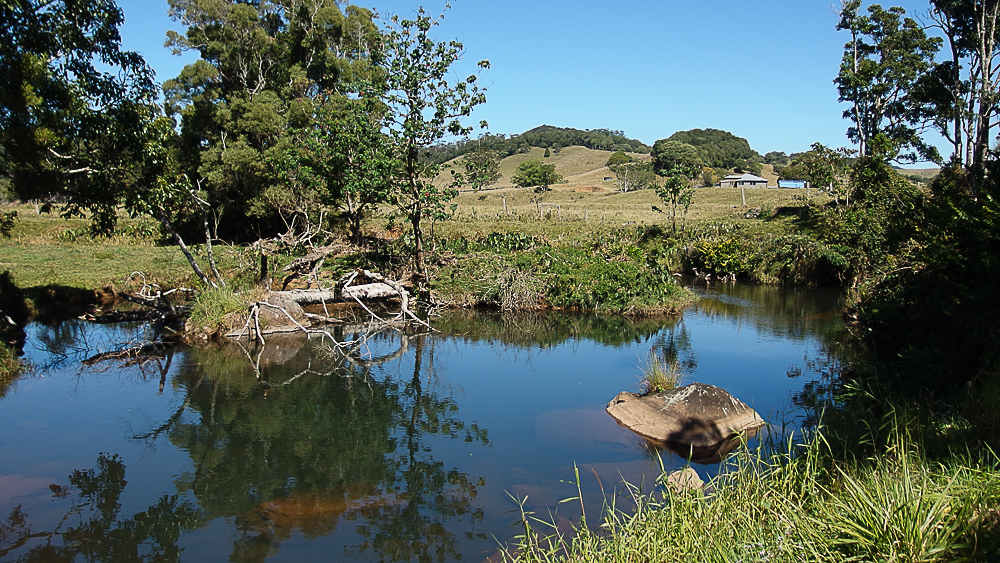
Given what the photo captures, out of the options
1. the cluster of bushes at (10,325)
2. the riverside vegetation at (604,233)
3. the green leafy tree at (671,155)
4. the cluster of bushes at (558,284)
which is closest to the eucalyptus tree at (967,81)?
the riverside vegetation at (604,233)

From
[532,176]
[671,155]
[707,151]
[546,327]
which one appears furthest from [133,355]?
[707,151]

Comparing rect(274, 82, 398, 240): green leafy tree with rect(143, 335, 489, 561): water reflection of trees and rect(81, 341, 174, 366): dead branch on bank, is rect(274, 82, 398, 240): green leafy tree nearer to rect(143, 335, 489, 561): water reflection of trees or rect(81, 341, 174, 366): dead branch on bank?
rect(143, 335, 489, 561): water reflection of trees

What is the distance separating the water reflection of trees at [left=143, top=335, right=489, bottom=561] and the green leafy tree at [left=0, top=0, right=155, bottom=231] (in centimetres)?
428

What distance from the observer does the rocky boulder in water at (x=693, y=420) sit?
9289mm

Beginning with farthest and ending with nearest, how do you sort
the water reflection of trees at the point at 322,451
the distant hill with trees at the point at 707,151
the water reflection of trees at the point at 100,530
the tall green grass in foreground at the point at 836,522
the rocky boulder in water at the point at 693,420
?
1. the distant hill with trees at the point at 707,151
2. the rocky boulder in water at the point at 693,420
3. the water reflection of trees at the point at 322,451
4. the water reflection of trees at the point at 100,530
5. the tall green grass in foreground at the point at 836,522

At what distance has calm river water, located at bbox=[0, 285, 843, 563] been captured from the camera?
708 centimetres

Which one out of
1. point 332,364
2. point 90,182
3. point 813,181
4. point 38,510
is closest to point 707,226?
point 813,181

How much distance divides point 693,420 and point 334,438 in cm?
544

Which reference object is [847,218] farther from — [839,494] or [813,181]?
[839,494]

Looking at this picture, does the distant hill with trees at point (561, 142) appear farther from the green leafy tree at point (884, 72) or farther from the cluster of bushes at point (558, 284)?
the cluster of bushes at point (558, 284)

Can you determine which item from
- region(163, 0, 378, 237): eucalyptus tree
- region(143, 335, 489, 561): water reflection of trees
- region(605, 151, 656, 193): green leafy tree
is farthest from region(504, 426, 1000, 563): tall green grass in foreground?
region(605, 151, 656, 193): green leafy tree

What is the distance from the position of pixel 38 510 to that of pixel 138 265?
1488cm

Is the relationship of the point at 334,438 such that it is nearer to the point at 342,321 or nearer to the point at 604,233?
the point at 342,321

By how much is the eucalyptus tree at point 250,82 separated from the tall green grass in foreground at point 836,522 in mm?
22713
